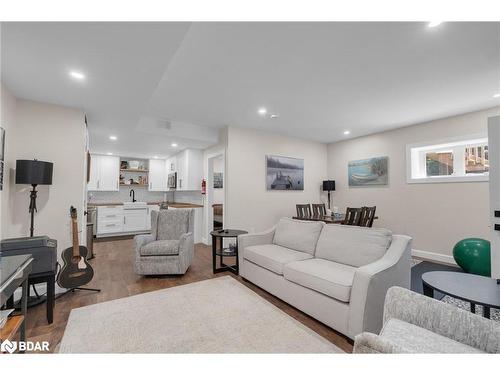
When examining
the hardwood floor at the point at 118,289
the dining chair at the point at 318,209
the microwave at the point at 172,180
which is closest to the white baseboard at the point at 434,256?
the dining chair at the point at 318,209

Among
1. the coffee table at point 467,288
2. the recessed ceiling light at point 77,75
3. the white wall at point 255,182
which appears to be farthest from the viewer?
the white wall at point 255,182

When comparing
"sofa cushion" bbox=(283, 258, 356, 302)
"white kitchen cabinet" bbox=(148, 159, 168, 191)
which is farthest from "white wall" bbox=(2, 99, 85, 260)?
"white kitchen cabinet" bbox=(148, 159, 168, 191)

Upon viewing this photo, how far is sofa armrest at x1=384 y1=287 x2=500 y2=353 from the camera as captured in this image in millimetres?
1060

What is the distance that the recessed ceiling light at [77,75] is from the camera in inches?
83.7

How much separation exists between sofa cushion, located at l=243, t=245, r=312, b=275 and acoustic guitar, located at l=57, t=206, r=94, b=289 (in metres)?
1.89

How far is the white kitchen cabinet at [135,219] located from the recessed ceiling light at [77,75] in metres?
4.77

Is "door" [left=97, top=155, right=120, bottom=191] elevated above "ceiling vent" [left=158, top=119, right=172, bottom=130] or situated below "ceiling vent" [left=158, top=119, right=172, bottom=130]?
below

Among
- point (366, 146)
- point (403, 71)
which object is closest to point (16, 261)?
point (403, 71)

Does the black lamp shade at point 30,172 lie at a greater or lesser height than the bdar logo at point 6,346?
greater

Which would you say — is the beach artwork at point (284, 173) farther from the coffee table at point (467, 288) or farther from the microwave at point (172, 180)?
the coffee table at point (467, 288)

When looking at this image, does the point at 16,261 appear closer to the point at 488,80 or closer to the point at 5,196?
the point at 5,196

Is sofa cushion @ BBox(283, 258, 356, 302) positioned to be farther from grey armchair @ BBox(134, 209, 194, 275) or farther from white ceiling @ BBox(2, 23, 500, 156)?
white ceiling @ BBox(2, 23, 500, 156)

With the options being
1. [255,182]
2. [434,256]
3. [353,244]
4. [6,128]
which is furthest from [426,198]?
[6,128]
